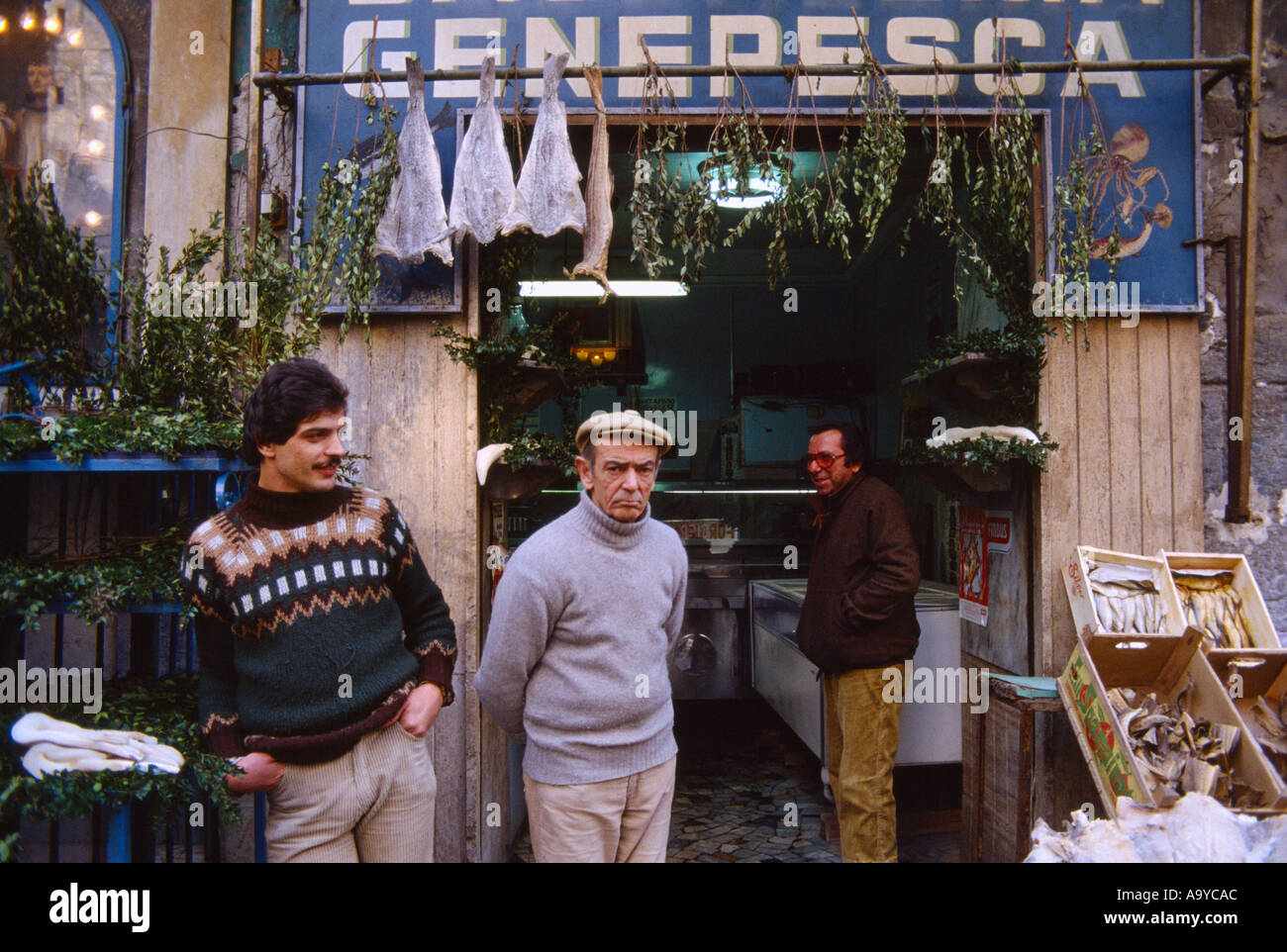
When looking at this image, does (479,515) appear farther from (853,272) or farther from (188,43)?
(853,272)

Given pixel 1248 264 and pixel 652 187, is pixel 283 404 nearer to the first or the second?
pixel 652 187

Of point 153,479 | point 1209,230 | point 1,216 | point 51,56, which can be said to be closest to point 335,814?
point 153,479

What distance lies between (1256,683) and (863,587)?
1623 millimetres

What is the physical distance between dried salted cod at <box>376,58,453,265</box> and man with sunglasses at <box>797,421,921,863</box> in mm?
2336

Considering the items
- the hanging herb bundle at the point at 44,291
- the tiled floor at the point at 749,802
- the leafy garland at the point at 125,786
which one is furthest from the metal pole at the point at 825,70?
the tiled floor at the point at 749,802

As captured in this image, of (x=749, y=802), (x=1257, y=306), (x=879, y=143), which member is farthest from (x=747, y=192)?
(x=749, y=802)

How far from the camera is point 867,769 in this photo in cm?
372

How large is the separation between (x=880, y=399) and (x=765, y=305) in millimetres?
1765

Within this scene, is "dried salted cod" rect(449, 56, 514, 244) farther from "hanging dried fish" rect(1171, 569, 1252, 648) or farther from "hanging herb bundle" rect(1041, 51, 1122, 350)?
"hanging dried fish" rect(1171, 569, 1252, 648)

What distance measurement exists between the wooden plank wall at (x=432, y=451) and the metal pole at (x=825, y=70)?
1.11 m

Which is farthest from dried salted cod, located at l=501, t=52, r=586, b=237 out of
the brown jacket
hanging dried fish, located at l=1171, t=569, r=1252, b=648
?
hanging dried fish, located at l=1171, t=569, r=1252, b=648

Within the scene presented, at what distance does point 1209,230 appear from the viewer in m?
3.91

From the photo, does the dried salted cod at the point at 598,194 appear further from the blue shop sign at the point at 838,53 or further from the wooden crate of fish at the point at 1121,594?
the wooden crate of fish at the point at 1121,594

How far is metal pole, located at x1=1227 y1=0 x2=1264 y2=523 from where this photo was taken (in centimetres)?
371
